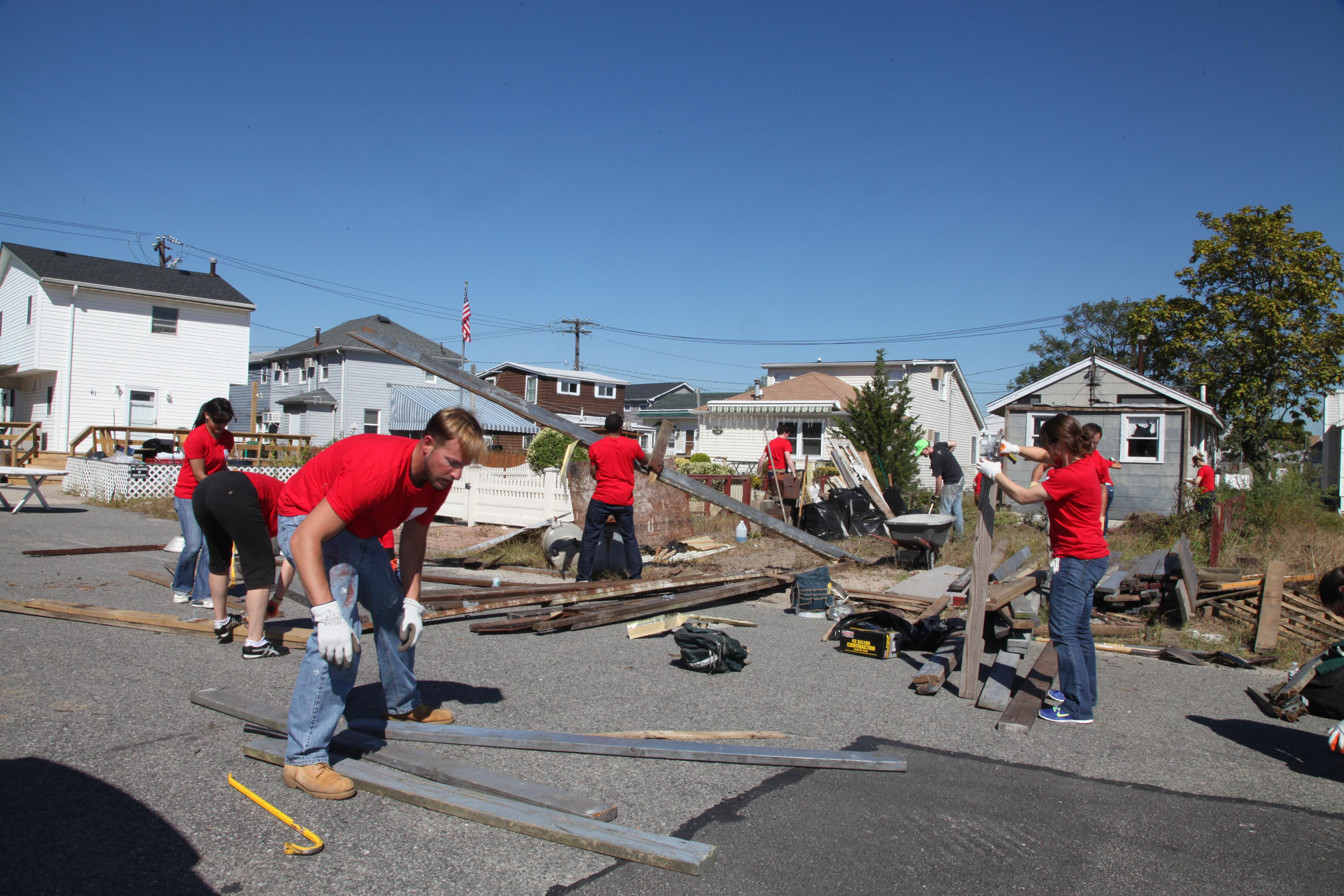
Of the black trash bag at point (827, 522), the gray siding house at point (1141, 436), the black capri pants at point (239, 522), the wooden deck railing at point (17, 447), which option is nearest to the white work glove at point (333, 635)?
the black capri pants at point (239, 522)

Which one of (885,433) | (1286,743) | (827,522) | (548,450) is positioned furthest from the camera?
(548,450)

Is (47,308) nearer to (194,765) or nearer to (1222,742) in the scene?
(194,765)

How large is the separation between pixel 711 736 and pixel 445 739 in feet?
4.51

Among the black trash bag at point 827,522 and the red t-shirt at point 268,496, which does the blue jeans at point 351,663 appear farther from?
the black trash bag at point 827,522

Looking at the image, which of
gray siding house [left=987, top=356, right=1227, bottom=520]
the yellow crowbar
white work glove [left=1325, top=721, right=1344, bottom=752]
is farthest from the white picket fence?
gray siding house [left=987, top=356, right=1227, bottom=520]

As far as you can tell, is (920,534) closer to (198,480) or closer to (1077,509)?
(1077,509)

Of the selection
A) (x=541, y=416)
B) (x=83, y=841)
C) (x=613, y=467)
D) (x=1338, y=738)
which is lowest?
(x=83, y=841)

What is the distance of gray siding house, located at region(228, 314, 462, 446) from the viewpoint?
4088 cm

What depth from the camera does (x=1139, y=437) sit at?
74.0 ft

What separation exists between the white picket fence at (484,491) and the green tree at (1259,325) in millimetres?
23953

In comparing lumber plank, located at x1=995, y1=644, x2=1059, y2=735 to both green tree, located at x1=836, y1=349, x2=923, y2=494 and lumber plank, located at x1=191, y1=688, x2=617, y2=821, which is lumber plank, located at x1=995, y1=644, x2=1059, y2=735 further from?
green tree, located at x1=836, y1=349, x2=923, y2=494

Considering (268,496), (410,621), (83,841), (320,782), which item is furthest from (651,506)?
(83,841)

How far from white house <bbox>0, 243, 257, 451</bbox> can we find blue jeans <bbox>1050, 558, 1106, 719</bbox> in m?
31.6

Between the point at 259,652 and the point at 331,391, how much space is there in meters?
38.7
